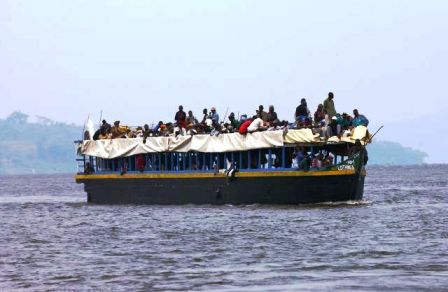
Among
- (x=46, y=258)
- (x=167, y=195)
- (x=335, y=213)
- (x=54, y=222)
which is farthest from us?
(x=167, y=195)

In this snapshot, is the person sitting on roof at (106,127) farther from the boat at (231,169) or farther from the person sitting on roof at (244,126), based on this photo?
the person sitting on roof at (244,126)

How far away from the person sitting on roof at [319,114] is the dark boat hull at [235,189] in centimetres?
227

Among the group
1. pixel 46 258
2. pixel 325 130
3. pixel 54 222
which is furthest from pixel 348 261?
pixel 54 222

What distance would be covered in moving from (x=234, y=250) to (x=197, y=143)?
1690cm

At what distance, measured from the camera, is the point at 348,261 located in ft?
75.0

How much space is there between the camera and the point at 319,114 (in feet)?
130

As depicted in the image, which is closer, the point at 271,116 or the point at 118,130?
the point at 271,116

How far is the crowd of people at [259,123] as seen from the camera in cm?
3834

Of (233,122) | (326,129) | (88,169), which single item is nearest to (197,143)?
(233,122)

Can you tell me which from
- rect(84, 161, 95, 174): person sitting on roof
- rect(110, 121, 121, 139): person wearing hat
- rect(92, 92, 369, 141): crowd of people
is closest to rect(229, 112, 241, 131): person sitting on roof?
rect(92, 92, 369, 141): crowd of people

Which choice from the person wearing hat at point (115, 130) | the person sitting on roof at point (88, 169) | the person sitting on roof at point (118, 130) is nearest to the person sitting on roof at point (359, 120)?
the person sitting on roof at point (118, 130)

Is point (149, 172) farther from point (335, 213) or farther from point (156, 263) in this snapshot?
point (156, 263)

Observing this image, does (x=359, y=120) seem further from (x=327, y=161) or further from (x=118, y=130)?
(x=118, y=130)

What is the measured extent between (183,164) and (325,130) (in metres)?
7.92
